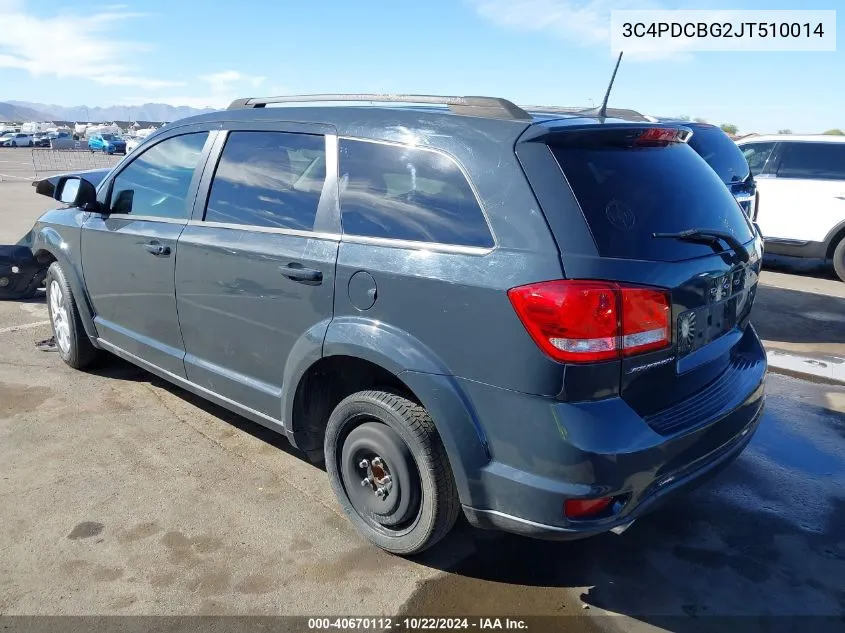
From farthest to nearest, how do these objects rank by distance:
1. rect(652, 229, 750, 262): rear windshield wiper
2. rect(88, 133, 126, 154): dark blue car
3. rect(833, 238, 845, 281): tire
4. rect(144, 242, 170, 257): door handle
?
rect(88, 133, 126, 154): dark blue car, rect(833, 238, 845, 281): tire, rect(144, 242, 170, 257): door handle, rect(652, 229, 750, 262): rear windshield wiper

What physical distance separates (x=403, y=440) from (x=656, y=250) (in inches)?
48.3

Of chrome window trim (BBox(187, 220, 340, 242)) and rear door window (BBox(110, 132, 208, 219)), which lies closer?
chrome window trim (BBox(187, 220, 340, 242))

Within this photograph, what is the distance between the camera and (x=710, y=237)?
264cm

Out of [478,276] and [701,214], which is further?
[701,214]

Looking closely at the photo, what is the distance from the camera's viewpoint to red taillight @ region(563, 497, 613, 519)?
7.50 ft

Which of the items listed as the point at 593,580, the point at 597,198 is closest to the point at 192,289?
the point at 597,198

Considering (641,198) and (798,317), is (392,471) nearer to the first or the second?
(641,198)

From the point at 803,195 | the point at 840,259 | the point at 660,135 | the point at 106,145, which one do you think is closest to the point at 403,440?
the point at 660,135

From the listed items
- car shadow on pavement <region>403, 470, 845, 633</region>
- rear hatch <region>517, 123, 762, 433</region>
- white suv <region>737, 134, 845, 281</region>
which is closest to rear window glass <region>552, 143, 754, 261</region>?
rear hatch <region>517, 123, 762, 433</region>

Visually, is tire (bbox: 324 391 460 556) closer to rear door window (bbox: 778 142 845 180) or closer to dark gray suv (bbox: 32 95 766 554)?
dark gray suv (bbox: 32 95 766 554)

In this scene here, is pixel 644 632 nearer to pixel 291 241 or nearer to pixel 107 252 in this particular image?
pixel 291 241

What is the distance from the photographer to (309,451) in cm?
327

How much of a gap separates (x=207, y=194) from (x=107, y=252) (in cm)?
110

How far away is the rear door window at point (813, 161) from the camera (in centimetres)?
912
